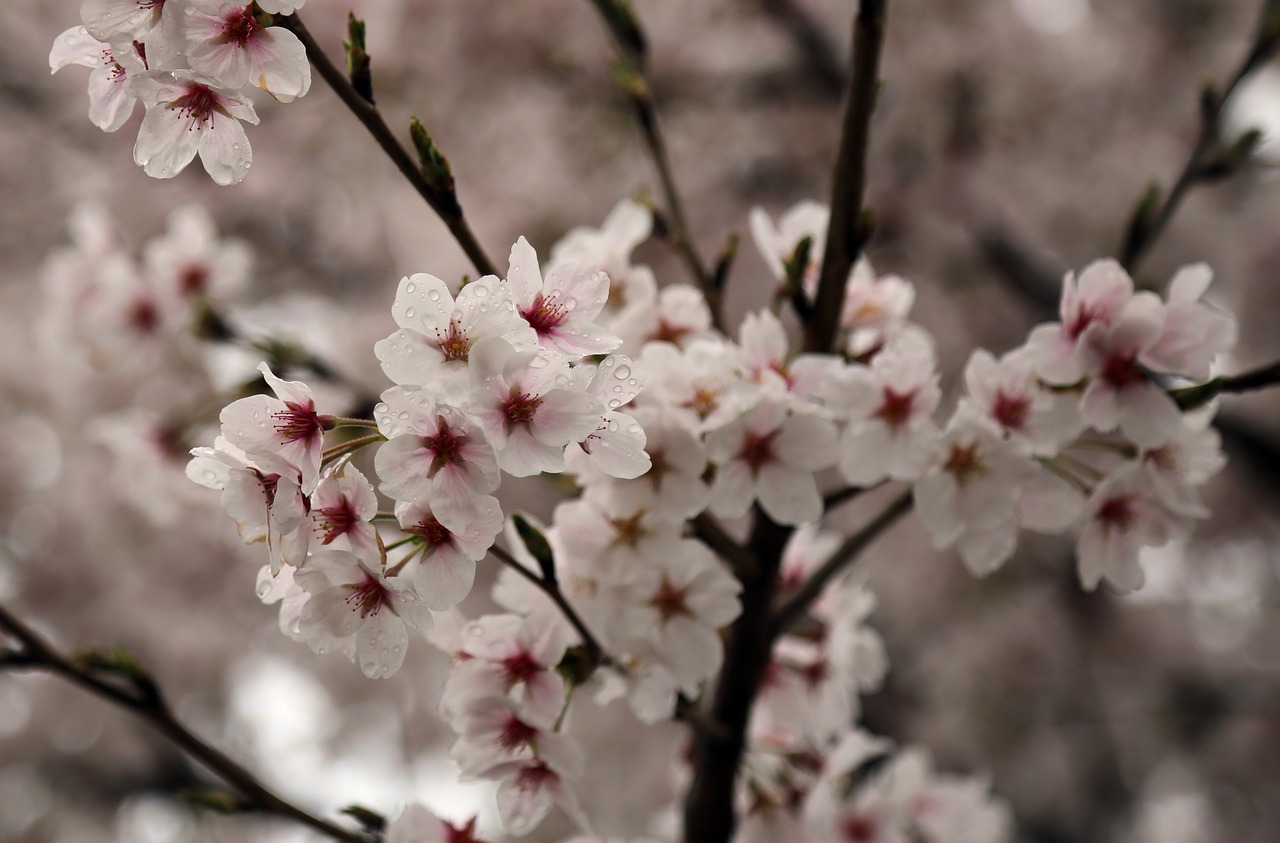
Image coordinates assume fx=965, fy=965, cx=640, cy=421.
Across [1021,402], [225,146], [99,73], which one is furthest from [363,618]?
[1021,402]

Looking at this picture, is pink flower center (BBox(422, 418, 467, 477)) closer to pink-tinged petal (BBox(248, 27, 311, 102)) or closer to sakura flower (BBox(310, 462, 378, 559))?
sakura flower (BBox(310, 462, 378, 559))

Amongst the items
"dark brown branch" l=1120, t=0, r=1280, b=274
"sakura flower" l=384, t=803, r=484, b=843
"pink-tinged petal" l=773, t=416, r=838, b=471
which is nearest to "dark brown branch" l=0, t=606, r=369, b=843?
"sakura flower" l=384, t=803, r=484, b=843

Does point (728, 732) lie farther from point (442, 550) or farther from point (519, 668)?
point (442, 550)

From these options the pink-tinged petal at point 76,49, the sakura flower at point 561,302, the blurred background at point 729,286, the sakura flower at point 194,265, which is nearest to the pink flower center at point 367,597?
the sakura flower at point 561,302

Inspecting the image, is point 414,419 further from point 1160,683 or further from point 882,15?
point 1160,683

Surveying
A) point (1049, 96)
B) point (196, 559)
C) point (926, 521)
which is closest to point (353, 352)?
point (196, 559)

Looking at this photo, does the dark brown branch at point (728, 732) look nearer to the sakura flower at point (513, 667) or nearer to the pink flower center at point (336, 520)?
the sakura flower at point (513, 667)
